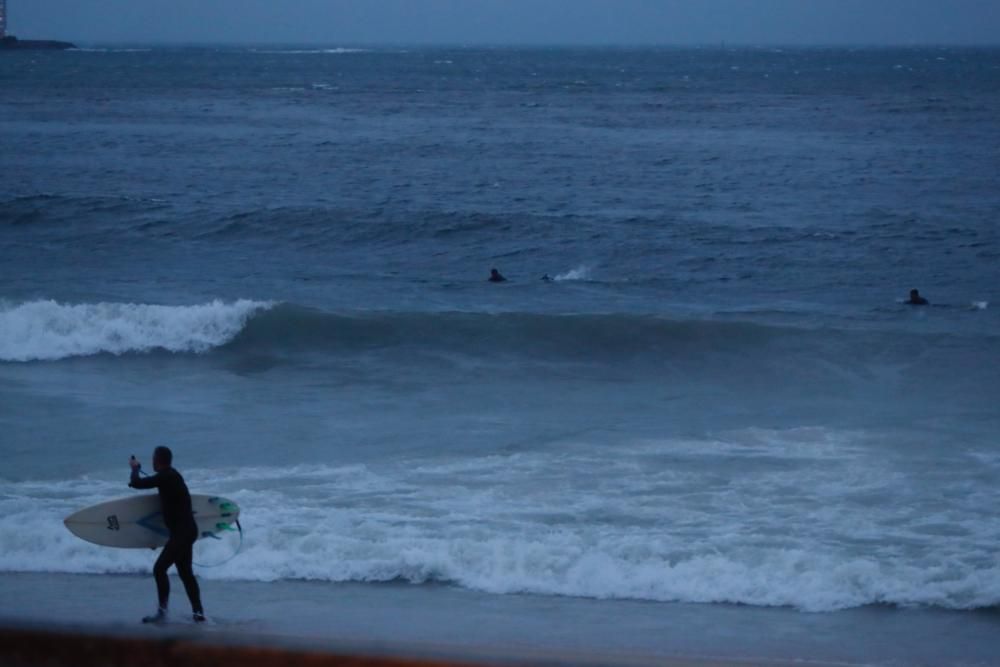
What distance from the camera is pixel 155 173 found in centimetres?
3675

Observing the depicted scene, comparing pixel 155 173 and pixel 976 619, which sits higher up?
pixel 155 173

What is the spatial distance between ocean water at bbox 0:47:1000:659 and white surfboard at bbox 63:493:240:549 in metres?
1.03

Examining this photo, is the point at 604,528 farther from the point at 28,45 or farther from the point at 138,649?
the point at 28,45

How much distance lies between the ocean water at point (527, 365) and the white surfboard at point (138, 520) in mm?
1033

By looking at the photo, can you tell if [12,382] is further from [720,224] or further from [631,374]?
[720,224]

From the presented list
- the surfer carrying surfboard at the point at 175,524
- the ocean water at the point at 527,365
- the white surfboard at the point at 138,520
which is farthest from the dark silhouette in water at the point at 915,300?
the surfer carrying surfboard at the point at 175,524

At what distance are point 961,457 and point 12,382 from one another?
12.1m

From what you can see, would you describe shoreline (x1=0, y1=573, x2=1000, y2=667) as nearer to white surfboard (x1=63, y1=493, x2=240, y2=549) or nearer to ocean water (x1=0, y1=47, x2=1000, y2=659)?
ocean water (x1=0, y1=47, x2=1000, y2=659)

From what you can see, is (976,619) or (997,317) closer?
(976,619)

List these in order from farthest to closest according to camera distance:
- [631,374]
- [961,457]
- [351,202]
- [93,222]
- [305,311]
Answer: [351,202] < [93,222] < [305,311] < [631,374] < [961,457]

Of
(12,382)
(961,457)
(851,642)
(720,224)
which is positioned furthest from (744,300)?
(851,642)

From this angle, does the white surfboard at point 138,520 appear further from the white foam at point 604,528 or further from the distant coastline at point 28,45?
the distant coastline at point 28,45

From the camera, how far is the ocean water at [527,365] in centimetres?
991

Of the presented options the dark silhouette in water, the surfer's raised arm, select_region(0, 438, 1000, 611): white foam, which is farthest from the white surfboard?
the dark silhouette in water
